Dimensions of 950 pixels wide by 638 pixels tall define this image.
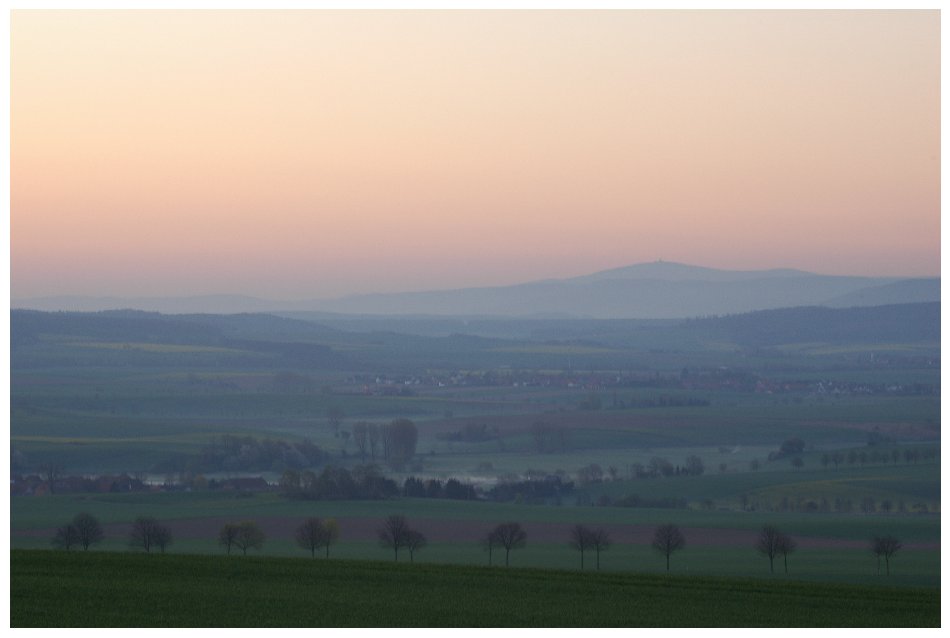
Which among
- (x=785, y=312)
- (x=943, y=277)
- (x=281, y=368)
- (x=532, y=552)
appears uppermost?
(x=785, y=312)

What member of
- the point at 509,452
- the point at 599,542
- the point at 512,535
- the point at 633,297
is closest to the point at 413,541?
the point at 512,535

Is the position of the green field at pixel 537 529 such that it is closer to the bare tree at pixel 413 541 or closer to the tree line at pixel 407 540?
the tree line at pixel 407 540

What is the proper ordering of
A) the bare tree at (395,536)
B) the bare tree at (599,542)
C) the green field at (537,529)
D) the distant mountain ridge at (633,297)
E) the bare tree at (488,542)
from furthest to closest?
the distant mountain ridge at (633,297), the bare tree at (488,542), the green field at (537,529), the bare tree at (599,542), the bare tree at (395,536)

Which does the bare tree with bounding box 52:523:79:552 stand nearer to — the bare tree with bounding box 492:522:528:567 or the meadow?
the meadow

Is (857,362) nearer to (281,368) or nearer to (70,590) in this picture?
(281,368)

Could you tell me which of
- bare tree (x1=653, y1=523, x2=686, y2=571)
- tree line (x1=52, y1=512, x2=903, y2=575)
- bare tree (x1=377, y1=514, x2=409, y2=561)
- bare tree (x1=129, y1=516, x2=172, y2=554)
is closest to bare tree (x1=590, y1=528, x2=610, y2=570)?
tree line (x1=52, y1=512, x2=903, y2=575)

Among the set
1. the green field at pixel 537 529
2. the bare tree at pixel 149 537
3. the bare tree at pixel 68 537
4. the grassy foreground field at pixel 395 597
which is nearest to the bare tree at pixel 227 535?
the green field at pixel 537 529
